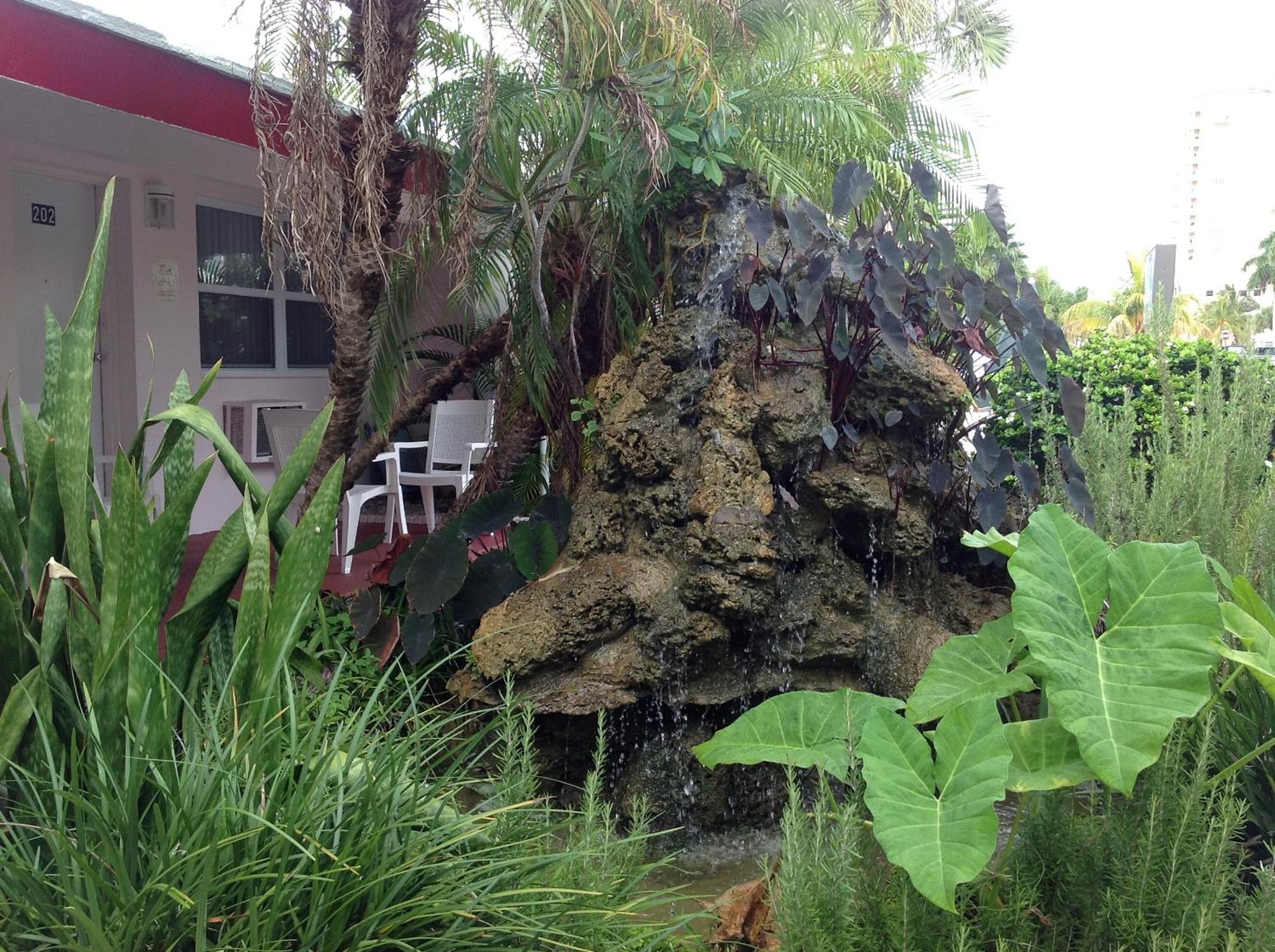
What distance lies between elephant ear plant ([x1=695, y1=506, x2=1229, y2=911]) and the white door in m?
6.41

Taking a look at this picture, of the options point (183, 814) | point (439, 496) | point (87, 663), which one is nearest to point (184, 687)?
point (87, 663)

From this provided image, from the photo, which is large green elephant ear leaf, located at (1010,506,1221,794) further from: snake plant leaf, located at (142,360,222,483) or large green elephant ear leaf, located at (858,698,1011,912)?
snake plant leaf, located at (142,360,222,483)

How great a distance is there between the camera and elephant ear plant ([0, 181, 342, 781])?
6.95 feet

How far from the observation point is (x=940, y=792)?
216 cm

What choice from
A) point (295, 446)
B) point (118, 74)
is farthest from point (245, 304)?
point (118, 74)

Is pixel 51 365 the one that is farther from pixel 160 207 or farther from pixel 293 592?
pixel 160 207

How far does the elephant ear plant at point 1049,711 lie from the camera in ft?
6.65

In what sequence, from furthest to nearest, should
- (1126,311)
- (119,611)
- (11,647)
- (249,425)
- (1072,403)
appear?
1. (1126,311)
2. (249,425)
3. (1072,403)
4. (11,647)
5. (119,611)

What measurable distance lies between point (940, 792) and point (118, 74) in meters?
4.56

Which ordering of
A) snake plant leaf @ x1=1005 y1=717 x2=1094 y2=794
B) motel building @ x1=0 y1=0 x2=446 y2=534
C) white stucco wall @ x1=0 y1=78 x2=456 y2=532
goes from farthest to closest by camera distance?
1. white stucco wall @ x1=0 y1=78 x2=456 y2=532
2. motel building @ x1=0 y1=0 x2=446 y2=534
3. snake plant leaf @ x1=1005 y1=717 x2=1094 y2=794

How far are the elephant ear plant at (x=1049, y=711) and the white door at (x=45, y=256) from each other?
252 inches

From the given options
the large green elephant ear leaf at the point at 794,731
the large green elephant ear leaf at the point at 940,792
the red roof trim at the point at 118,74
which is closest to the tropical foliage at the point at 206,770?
the large green elephant ear leaf at the point at 794,731

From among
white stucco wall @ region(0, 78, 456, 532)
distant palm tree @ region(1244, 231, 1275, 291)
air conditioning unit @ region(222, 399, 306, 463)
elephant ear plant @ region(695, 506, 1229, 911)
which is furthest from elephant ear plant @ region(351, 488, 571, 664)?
distant palm tree @ region(1244, 231, 1275, 291)

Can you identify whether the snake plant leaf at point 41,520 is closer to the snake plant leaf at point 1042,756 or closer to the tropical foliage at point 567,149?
the snake plant leaf at point 1042,756
